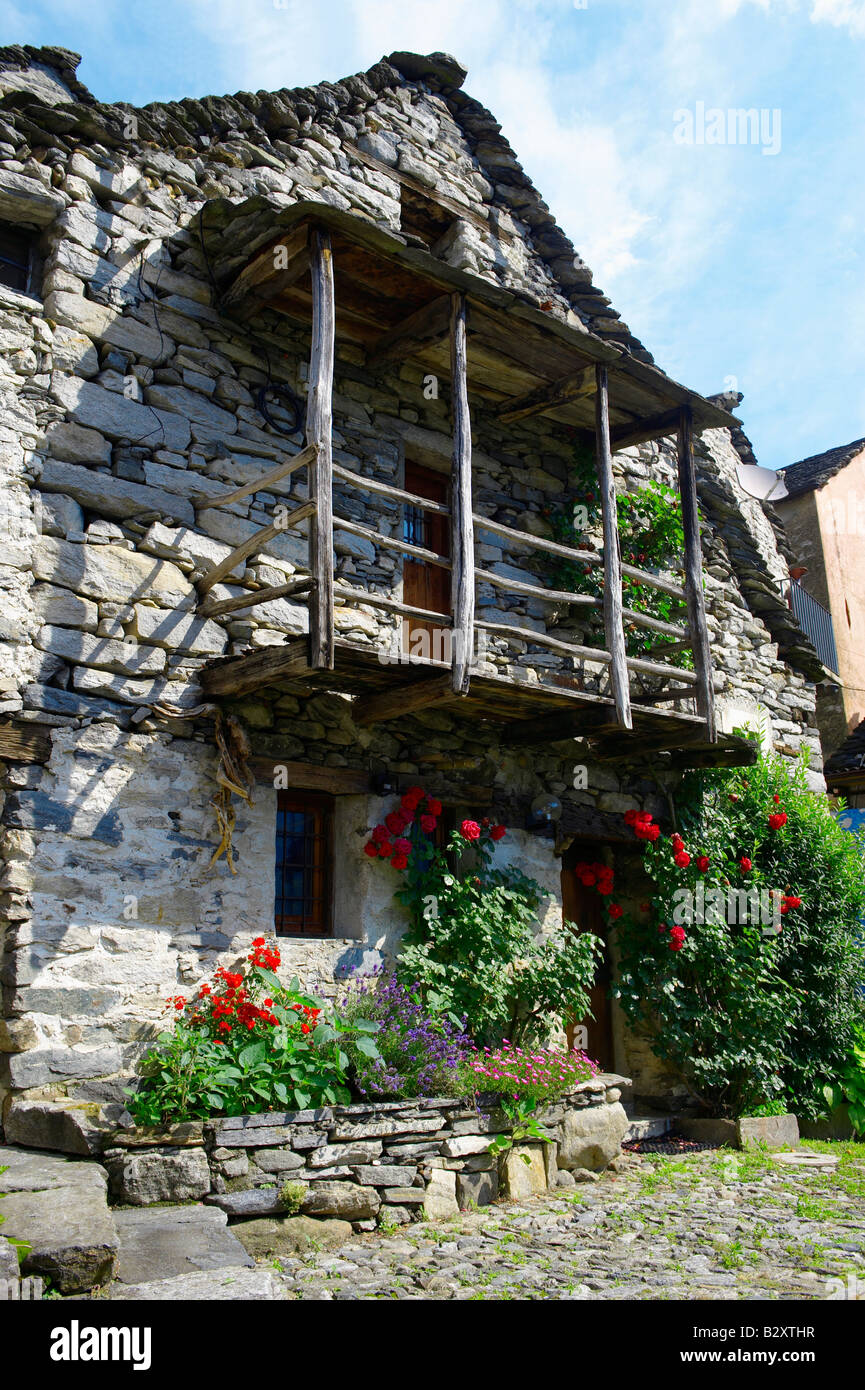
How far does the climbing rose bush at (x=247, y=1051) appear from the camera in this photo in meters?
4.74

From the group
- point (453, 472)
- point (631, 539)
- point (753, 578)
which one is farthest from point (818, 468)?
point (453, 472)

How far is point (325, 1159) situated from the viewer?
487 cm

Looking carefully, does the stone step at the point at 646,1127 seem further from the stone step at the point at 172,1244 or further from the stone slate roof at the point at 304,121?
the stone slate roof at the point at 304,121

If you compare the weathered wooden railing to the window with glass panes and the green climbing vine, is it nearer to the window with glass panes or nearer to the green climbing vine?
the green climbing vine

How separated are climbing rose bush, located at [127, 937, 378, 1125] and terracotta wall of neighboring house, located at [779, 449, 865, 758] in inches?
398

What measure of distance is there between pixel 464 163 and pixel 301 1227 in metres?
7.80

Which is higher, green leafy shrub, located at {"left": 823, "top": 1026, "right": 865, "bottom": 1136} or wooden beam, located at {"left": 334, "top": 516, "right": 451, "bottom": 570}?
wooden beam, located at {"left": 334, "top": 516, "right": 451, "bottom": 570}

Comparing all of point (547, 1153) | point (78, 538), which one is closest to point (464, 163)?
point (78, 538)

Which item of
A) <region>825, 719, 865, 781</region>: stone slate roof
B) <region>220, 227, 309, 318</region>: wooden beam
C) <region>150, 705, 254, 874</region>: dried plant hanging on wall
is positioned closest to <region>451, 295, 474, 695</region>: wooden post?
<region>220, 227, 309, 318</region>: wooden beam

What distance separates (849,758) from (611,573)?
6.83 m

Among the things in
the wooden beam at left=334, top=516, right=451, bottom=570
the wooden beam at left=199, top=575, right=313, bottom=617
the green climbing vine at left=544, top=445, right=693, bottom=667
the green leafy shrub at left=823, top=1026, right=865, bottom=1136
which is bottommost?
the green leafy shrub at left=823, top=1026, right=865, bottom=1136

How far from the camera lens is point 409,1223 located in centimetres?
510

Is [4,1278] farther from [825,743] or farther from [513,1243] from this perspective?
[825,743]

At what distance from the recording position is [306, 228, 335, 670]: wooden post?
5305mm
